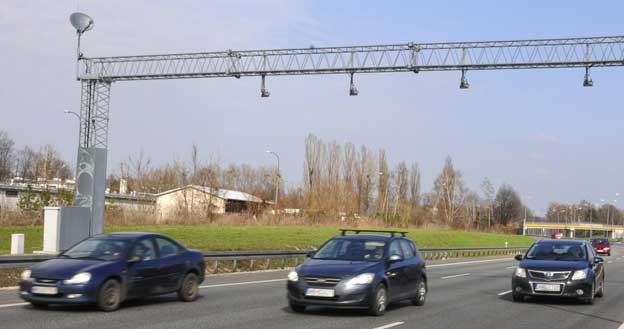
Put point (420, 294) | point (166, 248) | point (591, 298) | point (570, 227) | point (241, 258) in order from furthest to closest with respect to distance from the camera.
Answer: point (570, 227) → point (241, 258) → point (591, 298) → point (420, 294) → point (166, 248)

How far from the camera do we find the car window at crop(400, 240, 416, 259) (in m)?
15.1

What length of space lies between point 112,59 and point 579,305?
26.2 metres

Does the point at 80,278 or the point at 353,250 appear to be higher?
the point at 353,250

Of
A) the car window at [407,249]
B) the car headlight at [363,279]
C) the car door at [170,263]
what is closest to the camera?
the car headlight at [363,279]

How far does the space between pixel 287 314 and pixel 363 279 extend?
1.58 m

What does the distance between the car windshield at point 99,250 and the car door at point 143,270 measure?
0.24 m

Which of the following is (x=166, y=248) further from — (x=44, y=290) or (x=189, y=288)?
(x=44, y=290)

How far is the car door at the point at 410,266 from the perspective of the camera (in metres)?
14.8

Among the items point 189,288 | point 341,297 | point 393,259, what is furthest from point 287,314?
point 189,288

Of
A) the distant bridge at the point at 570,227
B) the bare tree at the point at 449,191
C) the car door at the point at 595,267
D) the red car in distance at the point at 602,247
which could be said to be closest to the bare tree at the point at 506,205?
the distant bridge at the point at 570,227

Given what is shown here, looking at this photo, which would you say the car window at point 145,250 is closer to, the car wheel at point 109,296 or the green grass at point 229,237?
the car wheel at point 109,296

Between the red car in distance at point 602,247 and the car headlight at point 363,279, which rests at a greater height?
the car headlight at point 363,279

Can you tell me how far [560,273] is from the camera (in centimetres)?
1609

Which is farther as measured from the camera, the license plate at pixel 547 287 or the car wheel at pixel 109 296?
the license plate at pixel 547 287
